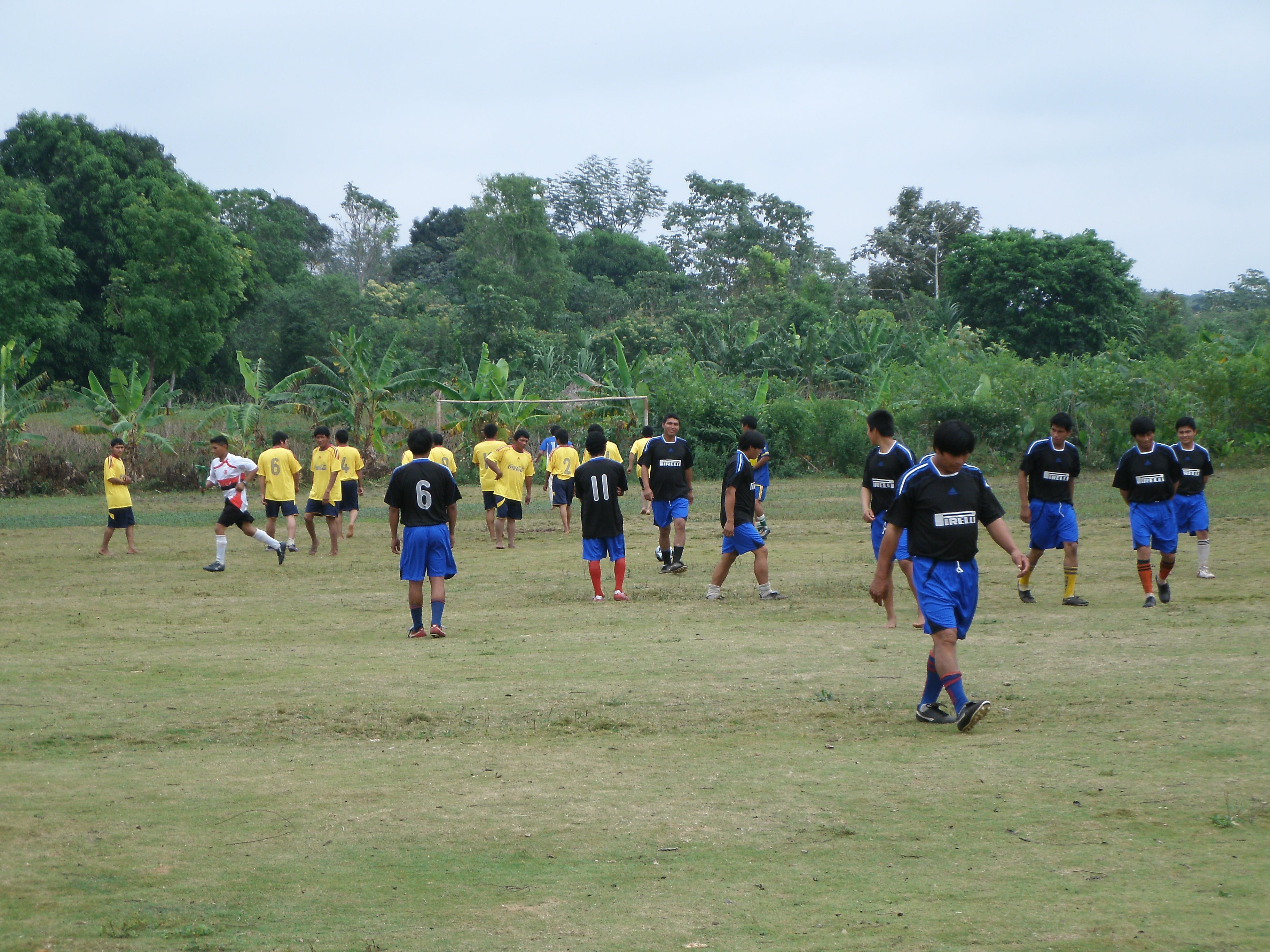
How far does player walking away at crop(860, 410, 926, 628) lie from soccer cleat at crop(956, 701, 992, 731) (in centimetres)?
349

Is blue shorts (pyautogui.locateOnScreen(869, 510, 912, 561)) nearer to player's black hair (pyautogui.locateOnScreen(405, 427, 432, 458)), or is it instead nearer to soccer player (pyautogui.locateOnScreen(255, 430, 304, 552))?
player's black hair (pyautogui.locateOnScreen(405, 427, 432, 458))

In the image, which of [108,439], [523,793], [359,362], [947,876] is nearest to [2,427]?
[108,439]

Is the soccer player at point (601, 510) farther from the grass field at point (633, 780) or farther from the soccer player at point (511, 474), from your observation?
the soccer player at point (511, 474)

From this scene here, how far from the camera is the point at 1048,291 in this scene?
46.8 meters

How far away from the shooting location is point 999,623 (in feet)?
35.9

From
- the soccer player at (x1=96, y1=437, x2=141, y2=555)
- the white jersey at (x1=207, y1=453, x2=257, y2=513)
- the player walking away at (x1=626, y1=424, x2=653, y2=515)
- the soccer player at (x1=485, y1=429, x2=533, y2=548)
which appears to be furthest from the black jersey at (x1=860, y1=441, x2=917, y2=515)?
the soccer player at (x1=96, y1=437, x2=141, y2=555)

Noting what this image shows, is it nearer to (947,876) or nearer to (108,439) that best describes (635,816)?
(947,876)

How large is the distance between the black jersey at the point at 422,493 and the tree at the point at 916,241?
52365 mm

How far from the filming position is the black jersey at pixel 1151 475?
39.4ft

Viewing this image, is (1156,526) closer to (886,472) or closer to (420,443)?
(886,472)

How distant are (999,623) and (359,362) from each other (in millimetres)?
22209

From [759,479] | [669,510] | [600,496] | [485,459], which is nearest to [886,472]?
[600,496]

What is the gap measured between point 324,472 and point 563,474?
4208 mm

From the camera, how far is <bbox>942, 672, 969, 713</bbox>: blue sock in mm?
7086
